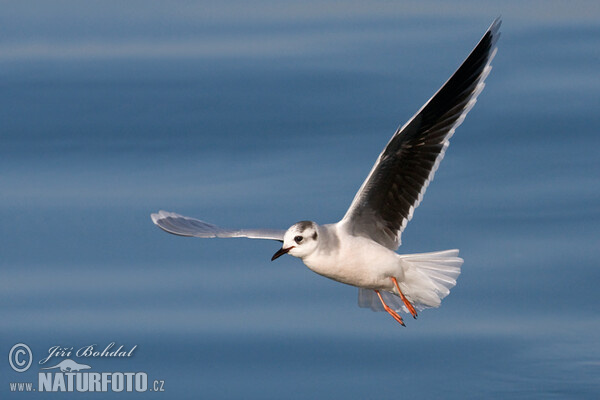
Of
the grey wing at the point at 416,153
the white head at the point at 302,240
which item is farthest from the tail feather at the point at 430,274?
the white head at the point at 302,240

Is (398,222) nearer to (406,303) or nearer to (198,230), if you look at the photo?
(406,303)

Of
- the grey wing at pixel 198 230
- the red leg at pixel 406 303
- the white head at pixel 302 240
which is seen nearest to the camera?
the white head at pixel 302 240

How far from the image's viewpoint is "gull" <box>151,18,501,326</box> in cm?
1199

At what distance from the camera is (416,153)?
12.2 meters

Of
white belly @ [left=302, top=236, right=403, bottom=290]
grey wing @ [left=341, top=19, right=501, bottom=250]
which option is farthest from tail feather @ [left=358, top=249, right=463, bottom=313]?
grey wing @ [left=341, top=19, right=501, bottom=250]

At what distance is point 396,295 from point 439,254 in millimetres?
757

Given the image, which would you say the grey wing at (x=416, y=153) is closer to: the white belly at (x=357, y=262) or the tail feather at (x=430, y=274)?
the white belly at (x=357, y=262)

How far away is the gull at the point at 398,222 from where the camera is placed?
39.3 feet

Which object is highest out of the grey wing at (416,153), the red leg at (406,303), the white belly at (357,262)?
the grey wing at (416,153)

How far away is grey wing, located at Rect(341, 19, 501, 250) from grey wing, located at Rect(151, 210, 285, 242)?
684mm

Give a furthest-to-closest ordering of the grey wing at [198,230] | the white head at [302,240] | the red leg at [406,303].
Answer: the grey wing at [198,230]
the red leg at [406,303]
the white head at [302,240]

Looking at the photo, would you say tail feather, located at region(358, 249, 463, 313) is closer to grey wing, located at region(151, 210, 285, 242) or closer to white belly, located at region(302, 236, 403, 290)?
white belly, located at region(302, 236, 403, 290)

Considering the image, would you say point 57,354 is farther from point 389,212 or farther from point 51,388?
point 389,212

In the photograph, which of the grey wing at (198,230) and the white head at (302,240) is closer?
the white head at (302,240)
